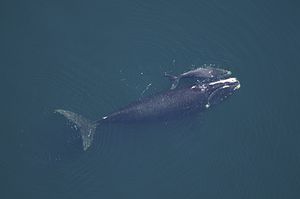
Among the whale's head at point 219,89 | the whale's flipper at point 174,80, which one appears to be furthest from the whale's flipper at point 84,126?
the whale's head at point 219,89

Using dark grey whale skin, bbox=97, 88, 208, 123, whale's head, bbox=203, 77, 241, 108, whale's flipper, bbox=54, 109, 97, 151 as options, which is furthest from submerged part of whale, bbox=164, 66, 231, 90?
whale's flipper, bbox=54, 109, 97, 151

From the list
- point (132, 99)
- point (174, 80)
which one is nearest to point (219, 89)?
point (174, 80)

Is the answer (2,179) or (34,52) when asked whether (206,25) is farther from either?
(2,179)

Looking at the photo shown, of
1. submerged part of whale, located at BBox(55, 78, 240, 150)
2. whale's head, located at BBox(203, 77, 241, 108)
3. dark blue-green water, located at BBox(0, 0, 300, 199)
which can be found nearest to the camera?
submerged part of whale, located at BBox(55, 78, 240, 150)

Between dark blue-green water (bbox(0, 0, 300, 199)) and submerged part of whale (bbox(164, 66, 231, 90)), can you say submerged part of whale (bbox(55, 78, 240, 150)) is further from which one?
dark blue-green water (bbox(0, 0, 300, 199))

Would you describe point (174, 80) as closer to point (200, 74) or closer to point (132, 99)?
point (200, 74)

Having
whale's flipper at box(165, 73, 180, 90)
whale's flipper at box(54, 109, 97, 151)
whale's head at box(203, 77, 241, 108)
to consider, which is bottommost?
whale's flipper at box(54, 109, 97, 151)

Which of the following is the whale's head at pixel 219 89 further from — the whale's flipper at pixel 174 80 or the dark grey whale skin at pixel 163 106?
the whale's flipper at pixel 174 80
